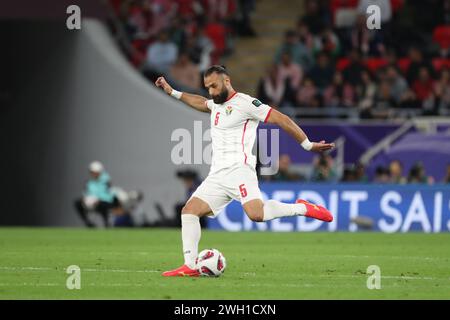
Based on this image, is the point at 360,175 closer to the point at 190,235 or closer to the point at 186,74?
the point at 186,74

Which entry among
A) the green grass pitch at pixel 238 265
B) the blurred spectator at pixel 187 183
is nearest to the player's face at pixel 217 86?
the green grass pitch at pixel 238 265

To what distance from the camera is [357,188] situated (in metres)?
23.4

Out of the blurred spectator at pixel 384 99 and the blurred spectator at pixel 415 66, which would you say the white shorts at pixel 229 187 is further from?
the blurred spectator at pixel 415 66

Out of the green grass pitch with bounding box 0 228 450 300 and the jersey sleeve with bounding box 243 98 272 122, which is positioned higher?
the jersey sleeve with bounding box 243 98 272 122

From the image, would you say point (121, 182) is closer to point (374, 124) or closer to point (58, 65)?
point (58, 65)

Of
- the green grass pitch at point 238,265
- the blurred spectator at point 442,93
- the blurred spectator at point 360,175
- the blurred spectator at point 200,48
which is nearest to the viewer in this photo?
the green grass pitch at point 238,265

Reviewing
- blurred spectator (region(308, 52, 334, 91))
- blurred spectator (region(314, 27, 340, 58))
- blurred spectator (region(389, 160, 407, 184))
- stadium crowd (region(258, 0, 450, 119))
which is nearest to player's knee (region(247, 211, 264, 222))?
blurred spectator (region(389, 160, 407, 184))

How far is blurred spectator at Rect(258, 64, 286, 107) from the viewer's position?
2681 centimetres

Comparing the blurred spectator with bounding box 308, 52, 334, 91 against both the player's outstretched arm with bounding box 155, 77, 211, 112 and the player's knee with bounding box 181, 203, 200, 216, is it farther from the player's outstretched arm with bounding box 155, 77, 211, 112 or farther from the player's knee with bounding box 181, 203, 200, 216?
the player's knee with bounding box 181, 203, 200, 216

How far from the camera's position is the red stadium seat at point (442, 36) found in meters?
27.7

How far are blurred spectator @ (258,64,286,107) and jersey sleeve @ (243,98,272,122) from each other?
13.5 metres
